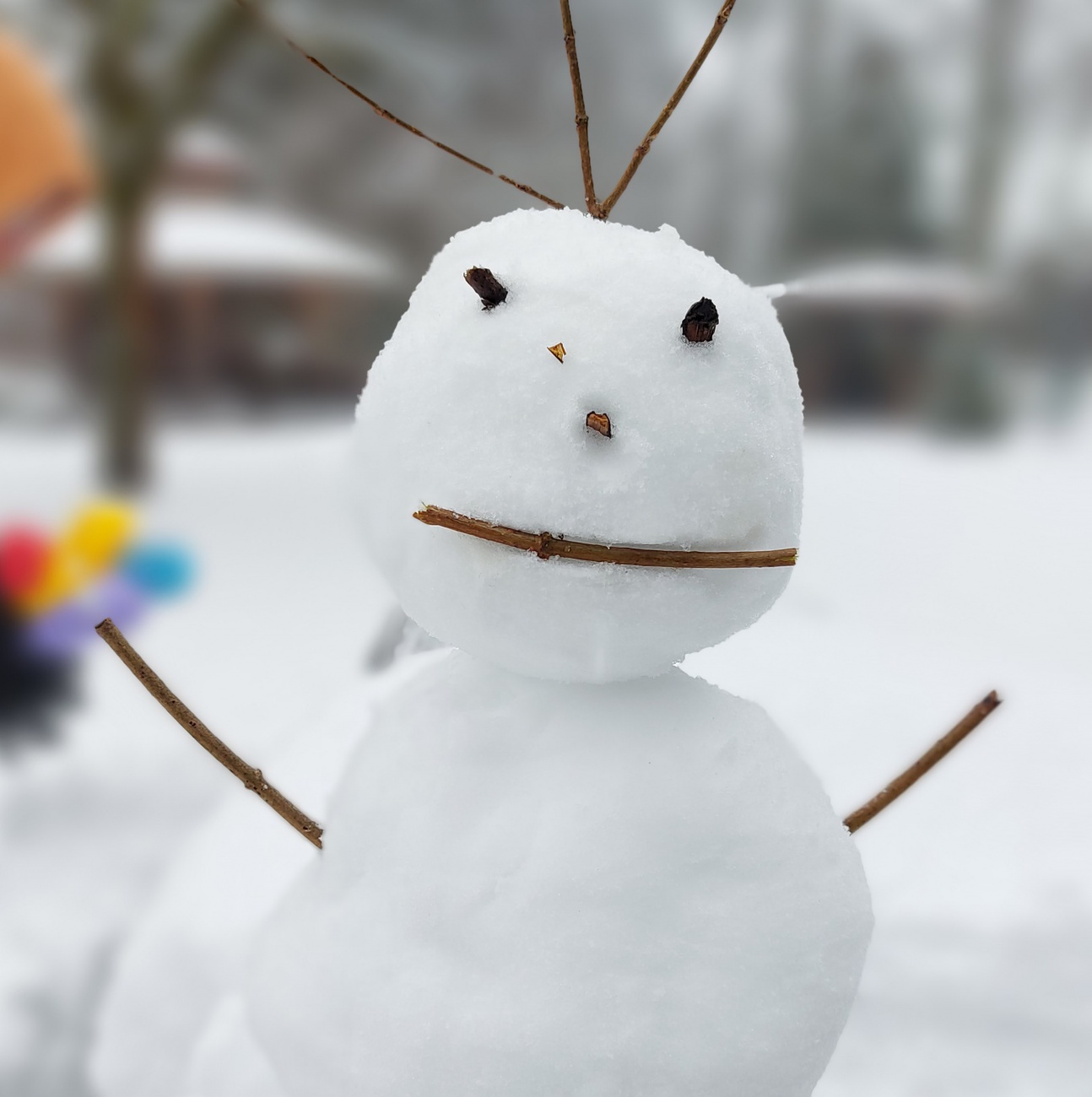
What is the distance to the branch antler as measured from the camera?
1.52 feet

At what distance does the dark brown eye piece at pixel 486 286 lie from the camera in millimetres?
409

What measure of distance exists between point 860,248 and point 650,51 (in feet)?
4.58

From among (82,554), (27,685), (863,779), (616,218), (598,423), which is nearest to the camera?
(598,423)

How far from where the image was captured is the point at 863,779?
4.17ft

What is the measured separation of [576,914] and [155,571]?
1.51 metres

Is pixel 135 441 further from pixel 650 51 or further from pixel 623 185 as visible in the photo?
pixel 623 185

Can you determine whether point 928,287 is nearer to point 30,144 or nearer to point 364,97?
point 30,144

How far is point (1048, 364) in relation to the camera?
4750 millimetres

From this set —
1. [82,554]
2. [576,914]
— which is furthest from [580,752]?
[82,554]

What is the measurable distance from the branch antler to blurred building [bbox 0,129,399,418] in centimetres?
438

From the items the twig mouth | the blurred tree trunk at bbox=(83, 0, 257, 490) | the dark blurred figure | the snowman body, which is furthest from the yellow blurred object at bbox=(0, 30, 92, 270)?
the twig mouth

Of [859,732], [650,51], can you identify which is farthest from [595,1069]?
[650,51]

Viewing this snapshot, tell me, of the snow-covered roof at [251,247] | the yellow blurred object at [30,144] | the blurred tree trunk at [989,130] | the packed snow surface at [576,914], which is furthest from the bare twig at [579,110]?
the blurred tree trunk at [989,130]

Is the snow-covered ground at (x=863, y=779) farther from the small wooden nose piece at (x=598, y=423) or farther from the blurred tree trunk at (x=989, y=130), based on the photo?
the blurred tree trunk at (x=989, y=130)
